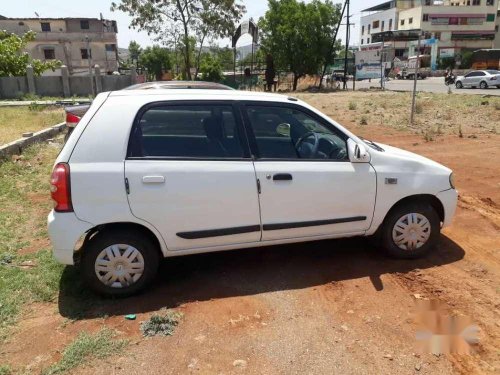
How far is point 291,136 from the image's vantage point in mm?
4188

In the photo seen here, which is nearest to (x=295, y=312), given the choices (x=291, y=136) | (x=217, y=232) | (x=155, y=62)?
(x=217, y=232)

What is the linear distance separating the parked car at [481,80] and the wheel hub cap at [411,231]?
31.3 meters

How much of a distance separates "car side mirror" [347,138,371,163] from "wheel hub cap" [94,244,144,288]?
2.00m

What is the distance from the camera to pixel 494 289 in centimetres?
376

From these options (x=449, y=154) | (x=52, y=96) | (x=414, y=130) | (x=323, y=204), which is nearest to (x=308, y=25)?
(x=52, y=96)

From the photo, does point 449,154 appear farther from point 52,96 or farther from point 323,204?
point 52,96

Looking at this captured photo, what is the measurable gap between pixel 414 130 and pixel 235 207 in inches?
405

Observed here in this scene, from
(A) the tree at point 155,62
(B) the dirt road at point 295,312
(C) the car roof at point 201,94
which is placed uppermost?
(A) the tree at point 155,62

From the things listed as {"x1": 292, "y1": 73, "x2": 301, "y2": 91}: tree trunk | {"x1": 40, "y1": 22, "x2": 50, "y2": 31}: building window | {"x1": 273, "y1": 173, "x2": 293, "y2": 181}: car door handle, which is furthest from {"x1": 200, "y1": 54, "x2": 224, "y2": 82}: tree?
{"x1": 40, "y1": 22, "x2": 50, "y2": 31}: building window

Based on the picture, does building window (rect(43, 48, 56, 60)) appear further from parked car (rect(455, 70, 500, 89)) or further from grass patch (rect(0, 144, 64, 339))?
grass patch (rect(0, 144, 64, 339))

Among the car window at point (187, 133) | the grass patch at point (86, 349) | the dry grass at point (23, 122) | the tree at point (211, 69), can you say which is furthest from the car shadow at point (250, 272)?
the tree at point (211, 69)

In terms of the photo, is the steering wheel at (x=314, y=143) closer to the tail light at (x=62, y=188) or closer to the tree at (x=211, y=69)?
the tail light at (x=62, y=188)

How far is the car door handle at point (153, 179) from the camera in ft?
11.3

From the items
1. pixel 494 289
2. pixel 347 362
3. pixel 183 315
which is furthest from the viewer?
pixel 494 289
